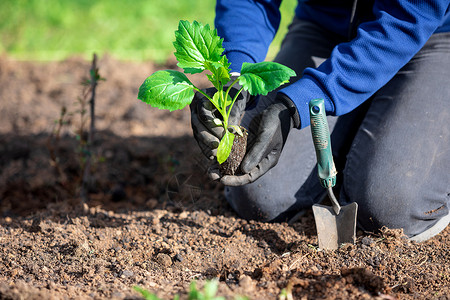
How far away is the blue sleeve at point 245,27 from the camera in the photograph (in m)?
1.96

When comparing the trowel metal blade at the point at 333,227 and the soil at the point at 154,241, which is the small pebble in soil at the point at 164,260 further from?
the trowel metal blade at the point at 333,227

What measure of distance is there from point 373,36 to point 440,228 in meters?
0.82

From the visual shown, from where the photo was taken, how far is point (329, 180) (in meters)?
A: 1.64

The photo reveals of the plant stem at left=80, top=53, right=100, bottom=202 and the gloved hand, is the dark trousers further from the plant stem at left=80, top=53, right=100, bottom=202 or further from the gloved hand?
the plant stem at left=80, top=53, right=100, bottom=202

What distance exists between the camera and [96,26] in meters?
4.42

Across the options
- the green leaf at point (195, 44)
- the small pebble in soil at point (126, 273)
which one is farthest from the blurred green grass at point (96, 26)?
the small pebble in soil at point (126, 273)

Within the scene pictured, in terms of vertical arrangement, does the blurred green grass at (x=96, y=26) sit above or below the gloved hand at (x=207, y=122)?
below

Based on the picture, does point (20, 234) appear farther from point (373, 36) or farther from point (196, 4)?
point (196, 4)

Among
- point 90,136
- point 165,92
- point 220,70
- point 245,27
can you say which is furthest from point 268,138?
point 90,136

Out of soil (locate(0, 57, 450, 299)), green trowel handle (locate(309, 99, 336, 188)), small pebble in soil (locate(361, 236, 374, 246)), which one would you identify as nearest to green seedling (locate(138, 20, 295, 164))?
green trowel handle (locate(309, 99, 336, 188))

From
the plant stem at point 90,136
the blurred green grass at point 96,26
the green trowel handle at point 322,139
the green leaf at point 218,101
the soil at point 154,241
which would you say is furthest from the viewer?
the blurred green grass at point 96,26

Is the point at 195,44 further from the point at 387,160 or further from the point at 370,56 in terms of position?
the point at 387,160

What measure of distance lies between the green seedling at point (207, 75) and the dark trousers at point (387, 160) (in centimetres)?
51

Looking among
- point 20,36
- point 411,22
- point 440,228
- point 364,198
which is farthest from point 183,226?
point 20,36
